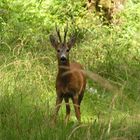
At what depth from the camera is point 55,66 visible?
9.04 metres

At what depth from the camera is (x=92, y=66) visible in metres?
9.55

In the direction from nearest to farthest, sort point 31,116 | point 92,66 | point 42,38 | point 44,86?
point 31,116 → point 44,86 → point 92,66 → point 42,38

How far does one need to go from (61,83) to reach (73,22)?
15.2 ft

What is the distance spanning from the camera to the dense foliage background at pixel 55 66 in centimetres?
518

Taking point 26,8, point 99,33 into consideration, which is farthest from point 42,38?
point 26,8

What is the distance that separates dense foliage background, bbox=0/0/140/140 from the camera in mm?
5184

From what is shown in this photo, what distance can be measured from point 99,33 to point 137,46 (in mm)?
822

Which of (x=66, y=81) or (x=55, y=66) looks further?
(x=55, y=66)

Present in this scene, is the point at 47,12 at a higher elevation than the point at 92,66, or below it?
higher

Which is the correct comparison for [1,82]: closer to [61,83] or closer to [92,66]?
[61,83]

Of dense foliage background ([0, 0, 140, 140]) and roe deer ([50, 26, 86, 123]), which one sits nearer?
dense foliage background ([0, 0, 140, 140])

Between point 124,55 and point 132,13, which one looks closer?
point 124,55

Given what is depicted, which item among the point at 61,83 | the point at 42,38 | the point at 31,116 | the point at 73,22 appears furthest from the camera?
the point at 73,22

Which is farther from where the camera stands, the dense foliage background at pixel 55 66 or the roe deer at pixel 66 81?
the roe deer at pixel 66 81
